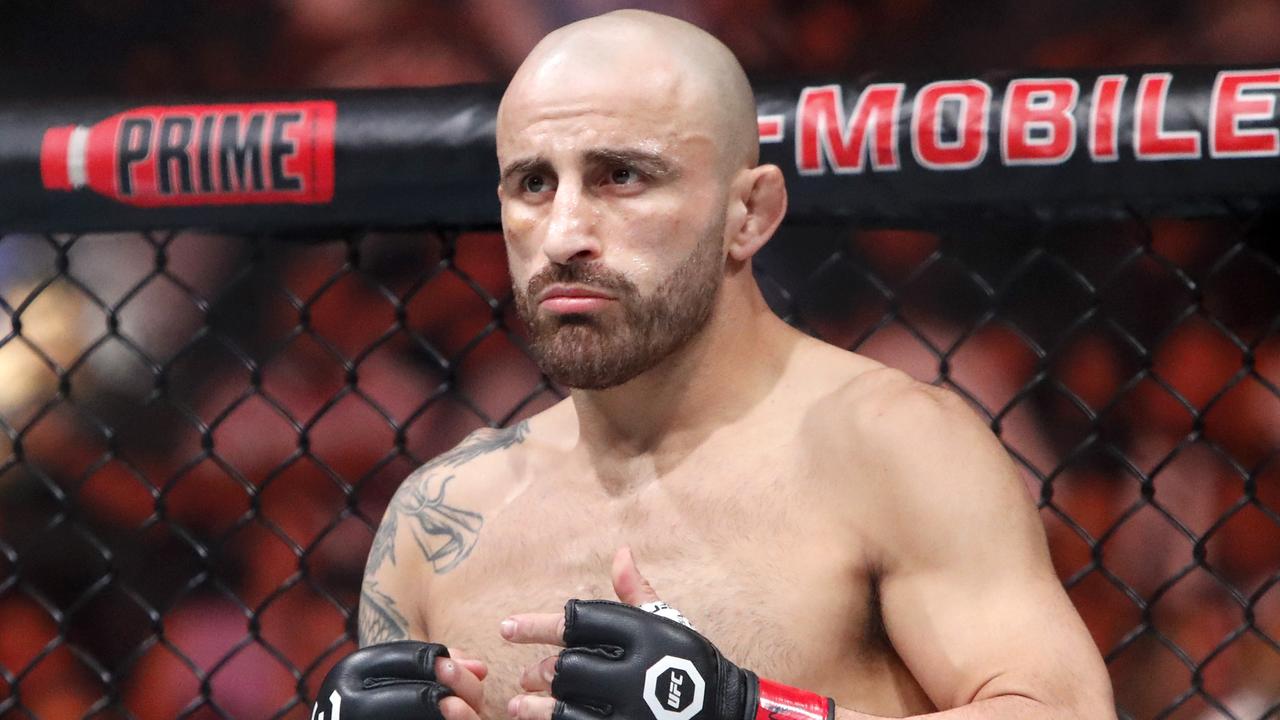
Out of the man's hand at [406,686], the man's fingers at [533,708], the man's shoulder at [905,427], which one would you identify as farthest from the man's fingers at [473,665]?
the man's shoulder at [905,427]

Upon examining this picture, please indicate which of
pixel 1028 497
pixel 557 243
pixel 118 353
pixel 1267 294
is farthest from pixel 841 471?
pixel 118 353

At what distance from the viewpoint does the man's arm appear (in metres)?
0.97

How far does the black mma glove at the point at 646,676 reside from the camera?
880mm

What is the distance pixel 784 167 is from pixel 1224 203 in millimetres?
382

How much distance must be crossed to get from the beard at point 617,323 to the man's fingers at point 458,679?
0.24m

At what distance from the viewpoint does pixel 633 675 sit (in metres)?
0.88

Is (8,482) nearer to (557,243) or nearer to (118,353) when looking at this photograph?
(118,353)

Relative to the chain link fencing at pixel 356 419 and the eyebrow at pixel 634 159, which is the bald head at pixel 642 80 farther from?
the chain link fencing at pixel 356 419

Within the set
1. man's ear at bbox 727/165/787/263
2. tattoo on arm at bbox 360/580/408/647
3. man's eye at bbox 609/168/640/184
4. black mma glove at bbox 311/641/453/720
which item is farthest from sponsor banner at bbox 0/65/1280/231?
black mma glove at bbox 311/641/453/720

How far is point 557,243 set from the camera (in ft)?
3.47

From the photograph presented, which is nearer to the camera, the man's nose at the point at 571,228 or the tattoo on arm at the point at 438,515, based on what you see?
the man's nose at the point at 571,228

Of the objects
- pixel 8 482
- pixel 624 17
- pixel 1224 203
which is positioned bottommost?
pixel 8 482

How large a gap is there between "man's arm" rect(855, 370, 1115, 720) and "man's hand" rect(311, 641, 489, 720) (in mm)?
262

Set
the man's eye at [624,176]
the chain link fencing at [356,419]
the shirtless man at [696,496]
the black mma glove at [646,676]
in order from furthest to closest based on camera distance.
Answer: the chain link fencing at [356,419] < the man's eye at [624,176] < the shirtless man at [696,496] < the black mma glove at [646,676]
